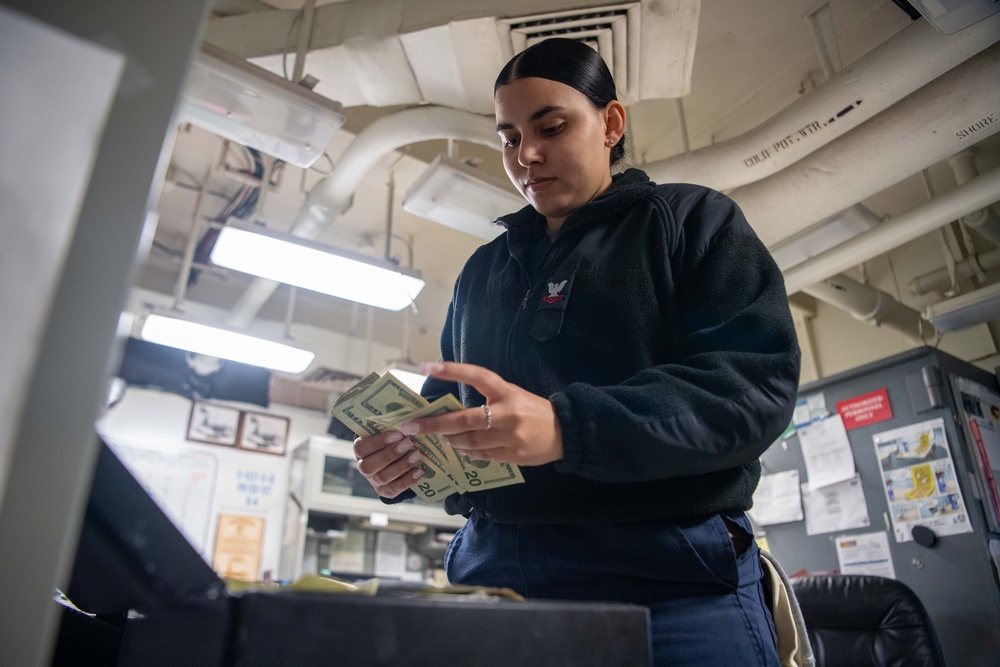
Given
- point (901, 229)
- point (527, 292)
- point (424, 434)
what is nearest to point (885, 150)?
point (901, 229)

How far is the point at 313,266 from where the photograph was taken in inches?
122

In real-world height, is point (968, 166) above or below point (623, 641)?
above

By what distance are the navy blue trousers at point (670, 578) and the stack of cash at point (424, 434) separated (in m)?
0.10

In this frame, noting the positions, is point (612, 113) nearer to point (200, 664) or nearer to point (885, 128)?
point (200, 664)

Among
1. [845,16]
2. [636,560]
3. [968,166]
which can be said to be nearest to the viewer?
[636,560]

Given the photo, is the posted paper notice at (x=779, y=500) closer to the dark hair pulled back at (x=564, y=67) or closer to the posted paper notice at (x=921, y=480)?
the posted paper notice at (x=921, y=480)

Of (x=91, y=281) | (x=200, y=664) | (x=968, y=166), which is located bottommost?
(x=200, y=664)

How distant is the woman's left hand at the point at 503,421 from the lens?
718mm

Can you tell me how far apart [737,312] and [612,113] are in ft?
1.89


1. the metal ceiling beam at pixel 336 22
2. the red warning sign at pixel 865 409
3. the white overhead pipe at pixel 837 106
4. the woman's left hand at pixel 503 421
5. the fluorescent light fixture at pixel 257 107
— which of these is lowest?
the woman's left hand at pixel 503 421

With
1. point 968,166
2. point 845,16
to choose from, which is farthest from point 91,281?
point 968,166

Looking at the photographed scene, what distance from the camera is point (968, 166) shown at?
3.67m

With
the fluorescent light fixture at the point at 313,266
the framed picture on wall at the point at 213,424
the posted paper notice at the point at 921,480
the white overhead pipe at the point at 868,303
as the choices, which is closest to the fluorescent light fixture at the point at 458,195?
the fluorescent light fixture at the point at 313,266

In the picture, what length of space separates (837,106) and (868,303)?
205 centimetres
